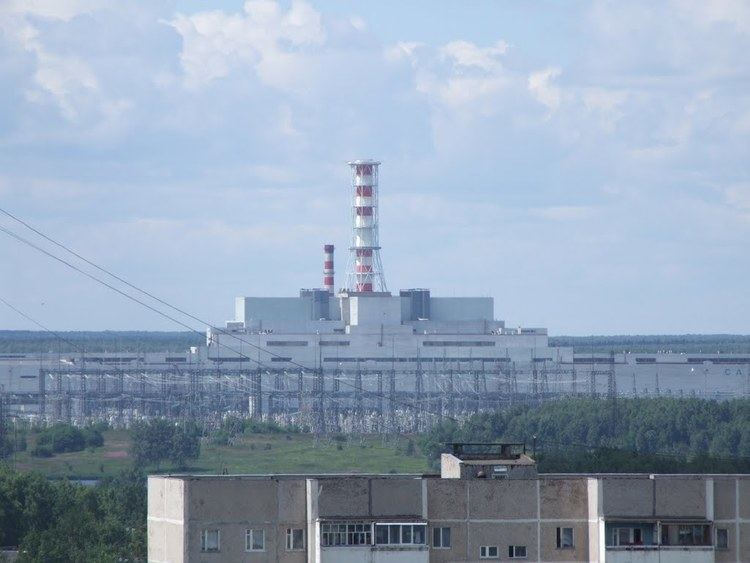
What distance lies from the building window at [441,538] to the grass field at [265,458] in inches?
1515

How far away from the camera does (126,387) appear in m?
102

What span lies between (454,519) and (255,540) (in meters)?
2.41

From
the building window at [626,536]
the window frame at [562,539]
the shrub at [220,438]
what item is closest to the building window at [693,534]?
the building window at [626,536]

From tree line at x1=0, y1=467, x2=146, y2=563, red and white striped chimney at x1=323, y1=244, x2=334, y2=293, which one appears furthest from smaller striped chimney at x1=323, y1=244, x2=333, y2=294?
tree line at x1=0, y1=467, x2=146, y2=563

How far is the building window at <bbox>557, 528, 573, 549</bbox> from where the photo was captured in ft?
78.8

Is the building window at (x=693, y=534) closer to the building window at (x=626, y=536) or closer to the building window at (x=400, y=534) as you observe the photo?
the building window at (x=626, y=536)

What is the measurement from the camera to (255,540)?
23.7 meters

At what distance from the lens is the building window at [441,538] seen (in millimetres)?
23984

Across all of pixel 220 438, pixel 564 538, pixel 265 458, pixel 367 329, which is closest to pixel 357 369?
pixel 367 329

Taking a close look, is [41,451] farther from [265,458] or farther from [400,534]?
[400,534]

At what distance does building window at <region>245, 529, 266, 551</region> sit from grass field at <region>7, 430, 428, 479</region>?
127ft

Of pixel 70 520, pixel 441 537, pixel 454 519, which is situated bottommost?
pixel 70 520

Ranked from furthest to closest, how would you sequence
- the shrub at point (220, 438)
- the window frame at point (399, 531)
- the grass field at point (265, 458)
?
the shrub at point (220, 438), the grass field at point (265, 458), the window frame at point (399, 531)

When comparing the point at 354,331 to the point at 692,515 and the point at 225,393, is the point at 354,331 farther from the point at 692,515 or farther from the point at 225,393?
the point at 692,515
